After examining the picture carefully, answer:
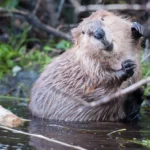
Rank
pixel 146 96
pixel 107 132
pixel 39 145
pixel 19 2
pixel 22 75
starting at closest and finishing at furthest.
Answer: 1. pixel 39 145
2. pixel 107 132
3. pixel 146 96
4. pixel 22 75
5. pixel 19 2

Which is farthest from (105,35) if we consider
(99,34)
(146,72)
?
(146,72)

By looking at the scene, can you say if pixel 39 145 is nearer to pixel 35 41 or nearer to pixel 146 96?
pixel 146 96

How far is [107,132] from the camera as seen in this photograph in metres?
3.86

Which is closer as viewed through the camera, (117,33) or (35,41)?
(117,33)

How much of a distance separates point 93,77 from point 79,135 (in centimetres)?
74

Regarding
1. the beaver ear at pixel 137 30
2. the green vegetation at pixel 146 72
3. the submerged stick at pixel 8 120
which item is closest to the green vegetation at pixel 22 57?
the green vegetation at pixel 146 72

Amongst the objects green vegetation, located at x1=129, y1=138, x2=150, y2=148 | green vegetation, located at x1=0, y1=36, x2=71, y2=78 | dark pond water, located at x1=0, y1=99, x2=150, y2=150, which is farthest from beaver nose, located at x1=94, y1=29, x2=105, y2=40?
green vegetation, located at x1=0, y1=36, x2=71, y2=78

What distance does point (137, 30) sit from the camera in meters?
4.41

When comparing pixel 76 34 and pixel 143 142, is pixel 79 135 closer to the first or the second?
pixel 143 142

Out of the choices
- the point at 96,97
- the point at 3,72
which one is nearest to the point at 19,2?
the point at 3,72

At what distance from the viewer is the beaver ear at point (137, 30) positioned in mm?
4398

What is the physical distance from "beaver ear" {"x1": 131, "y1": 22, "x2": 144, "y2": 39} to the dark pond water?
63 cm

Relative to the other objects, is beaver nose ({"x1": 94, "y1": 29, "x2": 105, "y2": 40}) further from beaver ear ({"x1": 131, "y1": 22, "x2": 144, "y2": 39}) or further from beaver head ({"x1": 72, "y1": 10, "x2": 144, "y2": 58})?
beaver ear ({"x1": 131, "y1": 22, "x2": 144, "y2": 39})

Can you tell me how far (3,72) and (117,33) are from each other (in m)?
2.15
